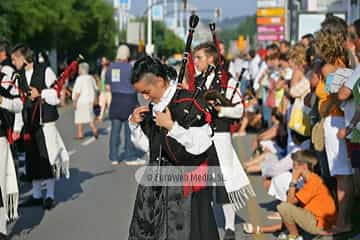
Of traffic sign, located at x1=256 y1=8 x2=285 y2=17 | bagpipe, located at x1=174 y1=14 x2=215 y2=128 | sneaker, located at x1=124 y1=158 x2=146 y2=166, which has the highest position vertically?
traffic sign, located at x1=256 y1=8 x2=285 y2=17

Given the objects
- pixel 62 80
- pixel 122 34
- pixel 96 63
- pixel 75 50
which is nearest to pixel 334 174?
pixel 62 80

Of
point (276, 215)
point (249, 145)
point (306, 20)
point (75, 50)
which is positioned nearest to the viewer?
point (276, 215)

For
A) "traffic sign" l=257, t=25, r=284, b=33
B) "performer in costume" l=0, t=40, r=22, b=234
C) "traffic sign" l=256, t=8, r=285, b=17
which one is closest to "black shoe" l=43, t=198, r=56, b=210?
"performer in costume" l=0, t=40, r=22, b=234

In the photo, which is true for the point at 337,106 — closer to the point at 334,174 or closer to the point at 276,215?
the point at 334,174

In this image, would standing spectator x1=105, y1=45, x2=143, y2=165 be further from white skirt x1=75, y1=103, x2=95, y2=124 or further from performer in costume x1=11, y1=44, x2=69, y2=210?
performer in costume x1=11, y1=44, x2=69, y2=210

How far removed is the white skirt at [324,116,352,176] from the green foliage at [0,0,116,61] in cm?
1775

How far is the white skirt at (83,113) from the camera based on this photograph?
1778 cm

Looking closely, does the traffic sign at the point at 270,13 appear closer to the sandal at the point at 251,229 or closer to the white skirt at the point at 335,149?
the sandal at the point at 251,229

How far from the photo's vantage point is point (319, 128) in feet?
27.3

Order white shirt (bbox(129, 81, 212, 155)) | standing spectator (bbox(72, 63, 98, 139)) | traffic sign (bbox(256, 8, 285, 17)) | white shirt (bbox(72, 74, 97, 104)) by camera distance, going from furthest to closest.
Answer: traffic sign (bbox(256, 8, 285, 17)) < white shirt (bbox(72, 74, 97, 104)) < standing spectator (bbox(72, 63, 98, 139)) < white shirt (bbox(129, 81, 212, 155))

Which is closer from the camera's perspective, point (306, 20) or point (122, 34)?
point (306, 20)

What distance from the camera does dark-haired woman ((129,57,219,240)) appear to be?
5.27 metres

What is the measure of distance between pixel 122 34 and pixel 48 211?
71833mm

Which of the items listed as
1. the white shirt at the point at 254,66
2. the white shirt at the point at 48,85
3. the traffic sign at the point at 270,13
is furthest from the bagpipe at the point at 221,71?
the traffic sign at the point at 270,13
